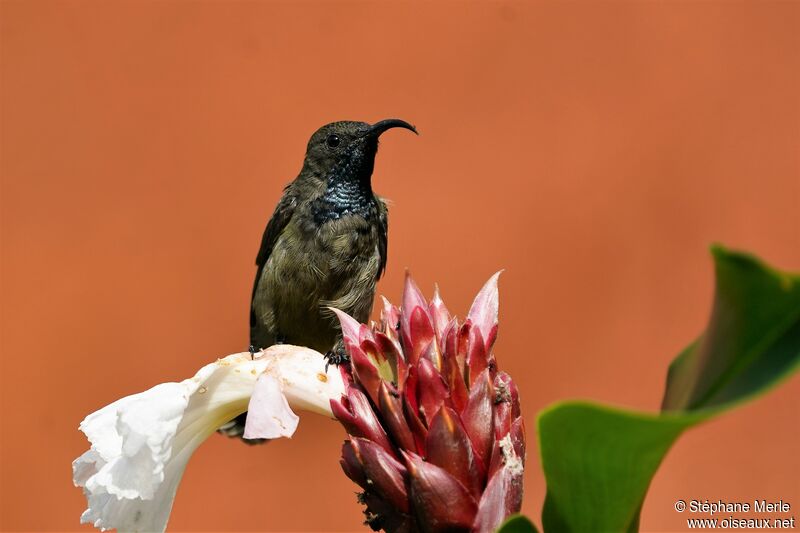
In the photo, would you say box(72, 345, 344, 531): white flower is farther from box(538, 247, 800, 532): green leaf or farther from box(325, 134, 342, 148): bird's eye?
box(325, 134, 342, 148): bird's eye

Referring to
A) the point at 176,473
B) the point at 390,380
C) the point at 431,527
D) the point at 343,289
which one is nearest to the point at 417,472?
the point at 431,527

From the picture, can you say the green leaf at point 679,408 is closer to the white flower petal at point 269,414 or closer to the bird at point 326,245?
the white flower petal at point 269,414

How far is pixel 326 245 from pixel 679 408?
2.11 metres

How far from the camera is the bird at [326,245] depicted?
292 centimetres

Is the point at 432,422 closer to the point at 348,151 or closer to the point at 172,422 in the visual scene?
the point at 172,422

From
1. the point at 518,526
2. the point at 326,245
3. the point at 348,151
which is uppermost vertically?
the point at 348,151

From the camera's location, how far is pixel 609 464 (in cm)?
86

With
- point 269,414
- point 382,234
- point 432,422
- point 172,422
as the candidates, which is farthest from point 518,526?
point 382,234

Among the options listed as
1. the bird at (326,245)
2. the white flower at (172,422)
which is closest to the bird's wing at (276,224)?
the bird at (326,245)

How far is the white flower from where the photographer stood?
3.84 ft

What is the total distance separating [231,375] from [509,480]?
1.57ft

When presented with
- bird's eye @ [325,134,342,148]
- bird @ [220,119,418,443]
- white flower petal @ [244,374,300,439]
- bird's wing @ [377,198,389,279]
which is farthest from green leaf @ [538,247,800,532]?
bird's eye @ [325,134,342,148]

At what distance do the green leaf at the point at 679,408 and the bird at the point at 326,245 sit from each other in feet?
6.46

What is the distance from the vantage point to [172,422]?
3.93 feet
